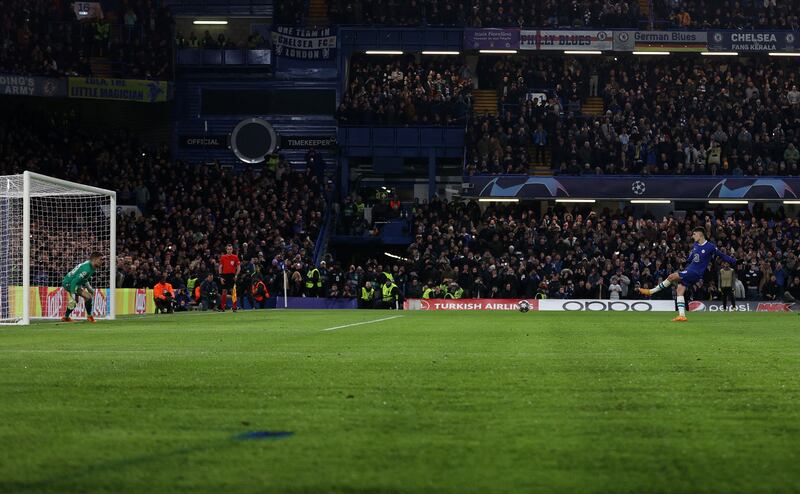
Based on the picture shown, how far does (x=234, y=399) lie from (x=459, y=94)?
43.5 m

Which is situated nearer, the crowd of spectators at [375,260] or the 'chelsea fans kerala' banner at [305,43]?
the crowd of spectators at [375,260]

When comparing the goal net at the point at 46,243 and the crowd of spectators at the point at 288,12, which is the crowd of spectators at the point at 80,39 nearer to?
the crowd of spectators at the point at 288,12

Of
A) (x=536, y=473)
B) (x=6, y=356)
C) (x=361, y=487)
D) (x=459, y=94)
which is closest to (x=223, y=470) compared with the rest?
(x=361, y=487)

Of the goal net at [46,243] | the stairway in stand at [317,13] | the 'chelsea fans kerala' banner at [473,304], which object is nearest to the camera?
the goal net at [46,243]

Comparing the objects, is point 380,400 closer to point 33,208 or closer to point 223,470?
point 223,470

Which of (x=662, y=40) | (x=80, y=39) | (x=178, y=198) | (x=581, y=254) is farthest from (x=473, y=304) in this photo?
(x=80, y=39)

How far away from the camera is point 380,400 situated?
796cm

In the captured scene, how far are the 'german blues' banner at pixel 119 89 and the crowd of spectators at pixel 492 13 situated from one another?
29.1 feet

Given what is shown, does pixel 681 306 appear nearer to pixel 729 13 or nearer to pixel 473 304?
pixel 473 304

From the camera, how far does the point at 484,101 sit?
53.3 meters

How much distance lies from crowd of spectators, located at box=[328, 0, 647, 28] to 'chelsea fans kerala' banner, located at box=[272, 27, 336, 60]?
3.94 ft

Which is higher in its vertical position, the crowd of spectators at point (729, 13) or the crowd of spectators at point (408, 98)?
the crowd of spectators at point (729, 13)

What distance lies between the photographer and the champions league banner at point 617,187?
151 feet

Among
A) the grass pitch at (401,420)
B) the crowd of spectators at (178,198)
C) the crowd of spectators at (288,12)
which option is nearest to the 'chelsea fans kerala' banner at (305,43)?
the crowd of spectators at (288,12)
